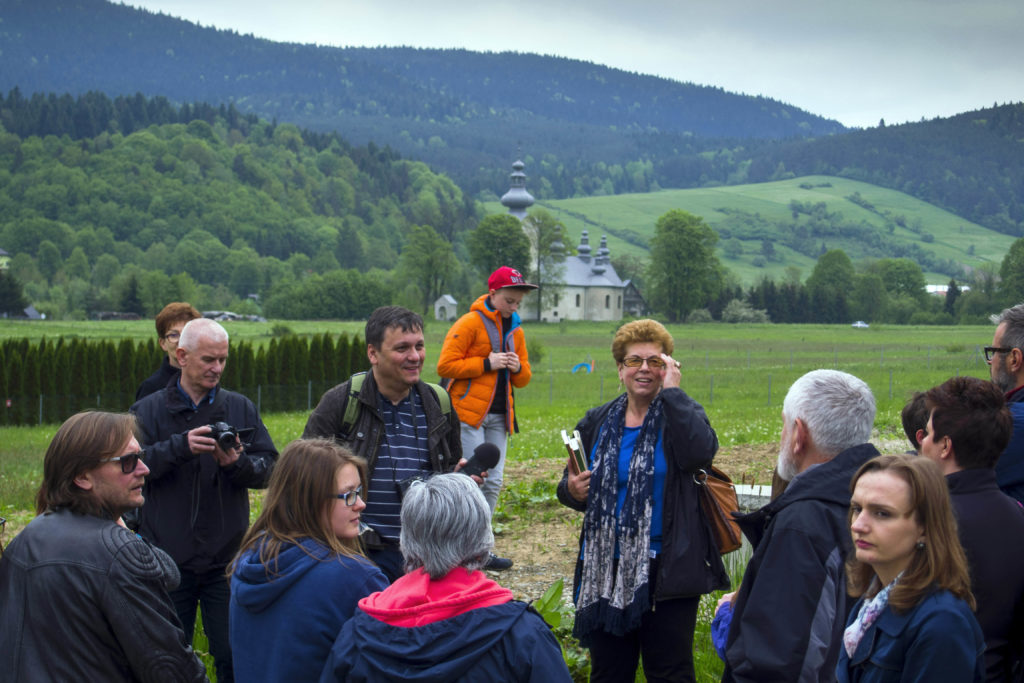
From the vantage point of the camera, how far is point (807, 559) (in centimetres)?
324

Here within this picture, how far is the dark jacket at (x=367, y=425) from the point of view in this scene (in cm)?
485

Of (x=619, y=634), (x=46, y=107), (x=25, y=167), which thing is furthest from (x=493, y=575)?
(x=46, y=107)

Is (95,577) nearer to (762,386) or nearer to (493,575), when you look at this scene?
(493,575)

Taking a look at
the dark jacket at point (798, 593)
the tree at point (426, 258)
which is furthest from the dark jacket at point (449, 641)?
the tree at point (426, 258)

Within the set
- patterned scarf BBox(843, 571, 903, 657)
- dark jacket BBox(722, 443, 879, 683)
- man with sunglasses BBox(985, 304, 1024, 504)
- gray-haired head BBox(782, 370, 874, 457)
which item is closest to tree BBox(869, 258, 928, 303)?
man with sunglasses BBox(985, 304, 1024, 504)

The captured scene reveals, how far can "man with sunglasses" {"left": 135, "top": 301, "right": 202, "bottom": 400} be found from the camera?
584 cm

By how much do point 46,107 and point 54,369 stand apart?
157 metres

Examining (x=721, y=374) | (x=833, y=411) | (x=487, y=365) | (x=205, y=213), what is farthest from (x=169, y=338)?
(x=205, y=213)

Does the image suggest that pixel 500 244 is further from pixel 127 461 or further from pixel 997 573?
pixel 997 573

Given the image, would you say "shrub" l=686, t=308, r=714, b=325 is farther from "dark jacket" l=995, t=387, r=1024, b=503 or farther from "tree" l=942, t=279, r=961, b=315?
"dark jacket" l=995, t=387, r=1024, b=503

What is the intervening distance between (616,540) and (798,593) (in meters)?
1.40

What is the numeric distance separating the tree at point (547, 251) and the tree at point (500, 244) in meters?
2.43

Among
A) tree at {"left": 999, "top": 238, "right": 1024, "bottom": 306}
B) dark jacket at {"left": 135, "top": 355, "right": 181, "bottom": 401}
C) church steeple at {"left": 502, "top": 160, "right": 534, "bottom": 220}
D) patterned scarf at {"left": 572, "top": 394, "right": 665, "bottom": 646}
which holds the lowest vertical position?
patterned scarf at {"left": 572, "top": 394, "right": 665, "bottom": 646}

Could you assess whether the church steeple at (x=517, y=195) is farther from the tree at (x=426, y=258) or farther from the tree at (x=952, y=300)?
the tree at (x=952, y=300)
